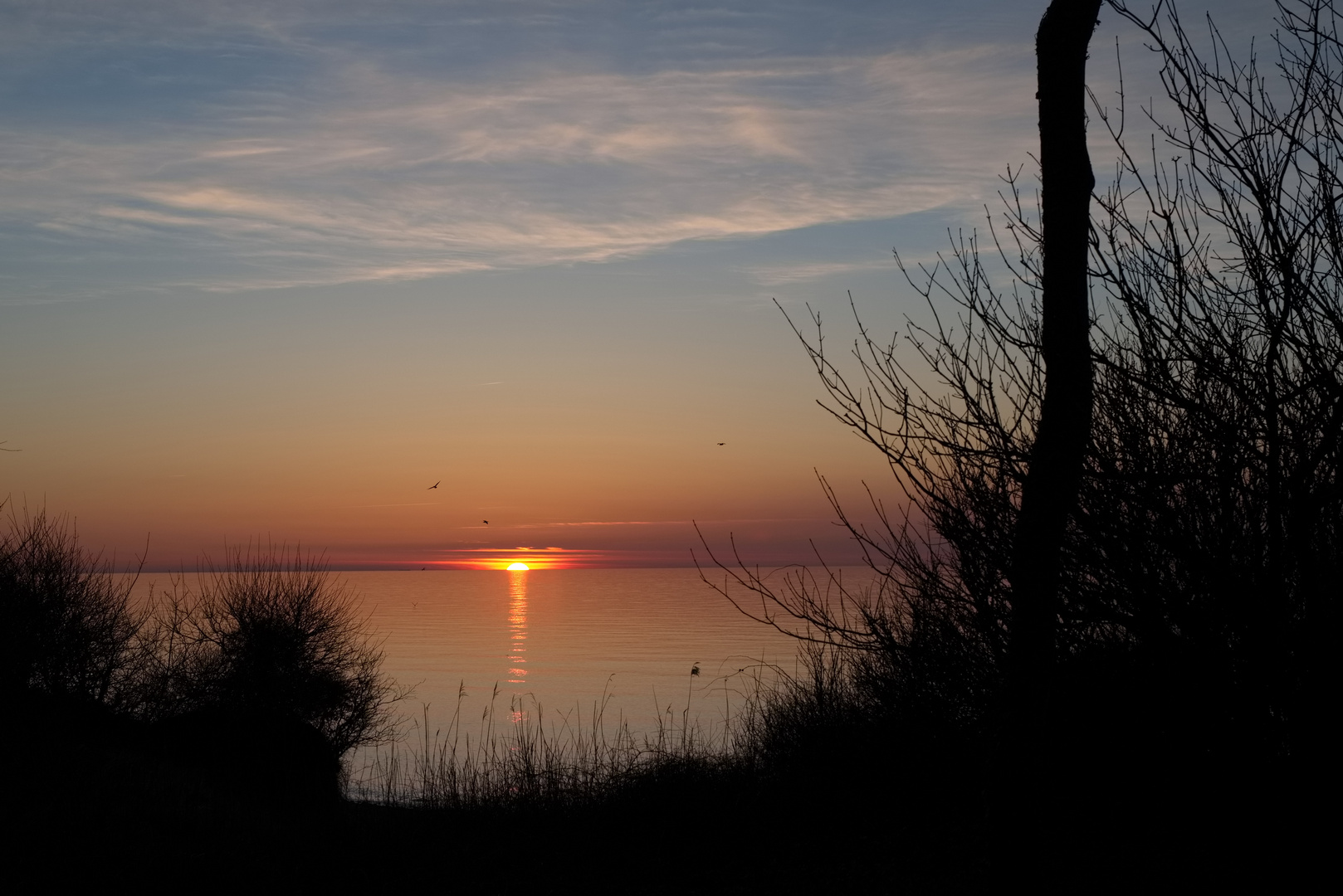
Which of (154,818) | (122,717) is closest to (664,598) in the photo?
(122,717)

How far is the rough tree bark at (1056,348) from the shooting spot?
4316 millimetres

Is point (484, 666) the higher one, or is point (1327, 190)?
point (1327, 190)

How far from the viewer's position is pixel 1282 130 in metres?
5.40

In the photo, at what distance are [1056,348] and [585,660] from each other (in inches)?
3106

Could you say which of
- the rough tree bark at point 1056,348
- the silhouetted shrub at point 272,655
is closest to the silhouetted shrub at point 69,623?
the silhouetted shrub at point 272,655

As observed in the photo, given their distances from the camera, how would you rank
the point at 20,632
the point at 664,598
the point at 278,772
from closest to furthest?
the point at 20,632, the point at 278,772, the point at 664,598

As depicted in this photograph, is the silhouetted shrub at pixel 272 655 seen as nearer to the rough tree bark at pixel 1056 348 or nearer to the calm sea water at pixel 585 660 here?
the calm sea water at pixel 585 660

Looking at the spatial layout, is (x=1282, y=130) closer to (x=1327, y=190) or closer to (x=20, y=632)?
(x=1327, y=190)

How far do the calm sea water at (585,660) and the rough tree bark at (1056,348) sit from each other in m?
12.4

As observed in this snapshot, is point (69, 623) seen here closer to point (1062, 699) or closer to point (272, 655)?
point (272, 655)

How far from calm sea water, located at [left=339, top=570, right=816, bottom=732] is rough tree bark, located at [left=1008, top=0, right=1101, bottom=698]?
1240 cm

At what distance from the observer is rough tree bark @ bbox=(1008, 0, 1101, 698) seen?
432 cm

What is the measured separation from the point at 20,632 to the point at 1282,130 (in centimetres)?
2227

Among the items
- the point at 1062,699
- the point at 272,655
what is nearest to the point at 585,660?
the point at 272,655
